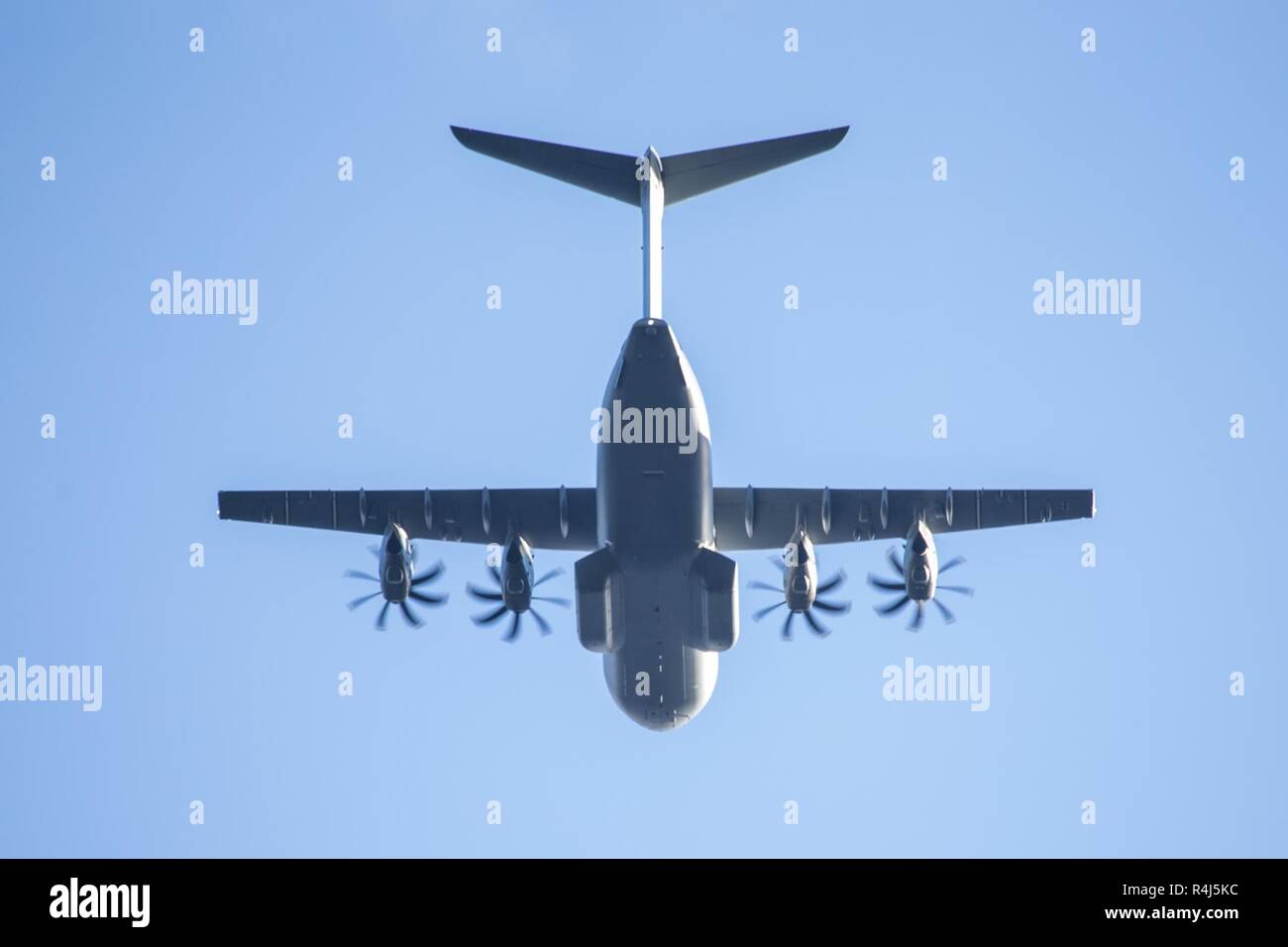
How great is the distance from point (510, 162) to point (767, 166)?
16.3 feet

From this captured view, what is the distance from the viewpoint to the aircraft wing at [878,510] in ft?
122

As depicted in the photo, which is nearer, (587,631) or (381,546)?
(587,631)

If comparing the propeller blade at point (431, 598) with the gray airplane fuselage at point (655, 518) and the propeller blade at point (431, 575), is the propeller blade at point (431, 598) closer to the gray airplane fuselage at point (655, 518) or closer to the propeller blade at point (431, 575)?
the propeller blade at point (431, 575)

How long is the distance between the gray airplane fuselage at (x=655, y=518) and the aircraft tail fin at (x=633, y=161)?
491cm

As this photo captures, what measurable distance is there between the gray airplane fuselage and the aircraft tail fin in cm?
491

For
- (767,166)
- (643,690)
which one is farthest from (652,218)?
(643,690)

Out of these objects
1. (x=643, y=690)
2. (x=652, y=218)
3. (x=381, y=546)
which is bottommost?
(x=643, y=690)

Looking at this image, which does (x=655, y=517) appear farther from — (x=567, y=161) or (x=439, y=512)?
(x=439, y=512)

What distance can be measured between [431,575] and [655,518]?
6.51 metres

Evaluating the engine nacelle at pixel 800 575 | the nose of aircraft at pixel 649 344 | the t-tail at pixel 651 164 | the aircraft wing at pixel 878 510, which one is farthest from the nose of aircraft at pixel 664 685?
the t-tail at pixel 651 164

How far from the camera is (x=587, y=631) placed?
33062 millimetres
